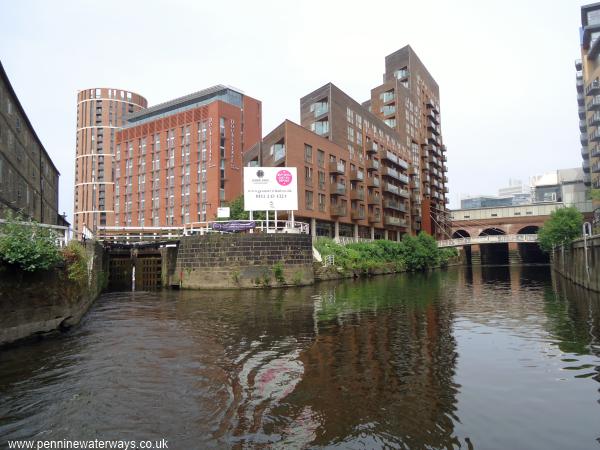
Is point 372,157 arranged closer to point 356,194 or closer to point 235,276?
point 356,194

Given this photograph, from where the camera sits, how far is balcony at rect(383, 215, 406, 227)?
253 ft

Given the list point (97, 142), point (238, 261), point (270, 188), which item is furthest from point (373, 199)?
point (97, 142)

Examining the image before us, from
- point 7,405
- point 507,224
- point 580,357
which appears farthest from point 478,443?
point 507,224

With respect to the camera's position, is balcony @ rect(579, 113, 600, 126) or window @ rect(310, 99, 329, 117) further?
balcony @ rect(579, 113, 600, 126)

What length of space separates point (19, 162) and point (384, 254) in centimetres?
4370

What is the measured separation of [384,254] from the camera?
197 feet

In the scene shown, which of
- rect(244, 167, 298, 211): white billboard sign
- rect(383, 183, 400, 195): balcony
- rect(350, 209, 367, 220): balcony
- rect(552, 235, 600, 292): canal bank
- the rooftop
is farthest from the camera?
the rooftop

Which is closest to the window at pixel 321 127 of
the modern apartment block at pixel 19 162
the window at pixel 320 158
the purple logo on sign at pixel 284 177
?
the window at pixel 320 158

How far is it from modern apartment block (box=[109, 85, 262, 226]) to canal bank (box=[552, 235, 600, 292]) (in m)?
58.3

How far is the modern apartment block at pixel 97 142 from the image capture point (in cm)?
12731

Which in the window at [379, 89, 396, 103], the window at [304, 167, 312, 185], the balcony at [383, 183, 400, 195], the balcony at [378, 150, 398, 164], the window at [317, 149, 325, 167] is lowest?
the window at [304, 167, 312, 185]

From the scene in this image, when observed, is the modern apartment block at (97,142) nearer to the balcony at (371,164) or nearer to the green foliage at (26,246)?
the balcony at (371,164)

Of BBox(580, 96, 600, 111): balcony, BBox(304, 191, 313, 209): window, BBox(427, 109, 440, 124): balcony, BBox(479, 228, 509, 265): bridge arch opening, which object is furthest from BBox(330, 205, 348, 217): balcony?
BBox(427, 109, 440, 124): balcony

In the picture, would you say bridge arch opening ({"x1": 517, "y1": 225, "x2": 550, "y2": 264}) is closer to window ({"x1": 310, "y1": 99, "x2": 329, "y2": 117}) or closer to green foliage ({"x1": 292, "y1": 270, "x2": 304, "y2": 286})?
window ({"x1": 310, "y1": 99, "x2": 329, "y2": 117})
